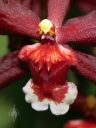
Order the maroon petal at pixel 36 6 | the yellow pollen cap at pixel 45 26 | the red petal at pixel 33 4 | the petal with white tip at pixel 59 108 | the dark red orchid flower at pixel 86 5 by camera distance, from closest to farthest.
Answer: the yellow pollen cap at pixel 45 26, the petal with white tip at pixel 59 108, the red petal at pixel 33 4, the maroon petal at pixel 36 6, the dark red orchid flower at pixel 86 5

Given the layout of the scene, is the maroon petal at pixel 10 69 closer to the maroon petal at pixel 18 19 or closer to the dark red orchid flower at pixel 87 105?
the maroon petal at pixel 18 19

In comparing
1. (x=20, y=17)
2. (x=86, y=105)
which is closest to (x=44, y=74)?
(x=20, y=17)

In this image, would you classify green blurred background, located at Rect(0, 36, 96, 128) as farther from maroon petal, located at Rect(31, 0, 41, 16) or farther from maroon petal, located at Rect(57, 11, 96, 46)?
maroon petal, located at Rect(57, 11, 96, 46)

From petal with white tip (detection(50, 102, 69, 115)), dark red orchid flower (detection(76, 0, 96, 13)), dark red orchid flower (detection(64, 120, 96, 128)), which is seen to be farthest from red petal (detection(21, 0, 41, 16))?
dark red orchid flower (detection(64, 120, 96, 128))

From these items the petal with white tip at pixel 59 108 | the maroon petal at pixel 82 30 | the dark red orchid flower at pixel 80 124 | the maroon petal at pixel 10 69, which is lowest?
the dark red orchid flower at pixel 80 124

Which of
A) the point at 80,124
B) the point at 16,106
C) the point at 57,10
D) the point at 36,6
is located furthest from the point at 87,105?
the point at 57,10

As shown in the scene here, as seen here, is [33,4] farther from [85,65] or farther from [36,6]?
[85,65]

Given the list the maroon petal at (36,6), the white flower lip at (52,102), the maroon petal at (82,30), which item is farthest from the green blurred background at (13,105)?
the maroon petal at (82,30)
